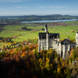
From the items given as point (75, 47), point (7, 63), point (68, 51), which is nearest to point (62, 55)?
point (68, 51)

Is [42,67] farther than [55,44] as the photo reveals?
No

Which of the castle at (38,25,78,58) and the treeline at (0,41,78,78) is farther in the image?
the castle at (38,25,78,58)

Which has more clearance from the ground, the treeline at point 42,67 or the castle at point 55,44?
the castle at point 55,44

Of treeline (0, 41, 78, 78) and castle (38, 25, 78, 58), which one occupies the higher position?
castle (38, 25, 78, 58)

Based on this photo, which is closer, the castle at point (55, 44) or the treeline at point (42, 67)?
the treeline at point (42, 67)

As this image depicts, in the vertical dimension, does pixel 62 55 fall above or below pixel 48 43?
below

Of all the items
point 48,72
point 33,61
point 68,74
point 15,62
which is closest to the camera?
point 68,74

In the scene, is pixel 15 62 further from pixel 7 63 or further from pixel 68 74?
pixel 68 74

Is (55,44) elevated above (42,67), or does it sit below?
above
